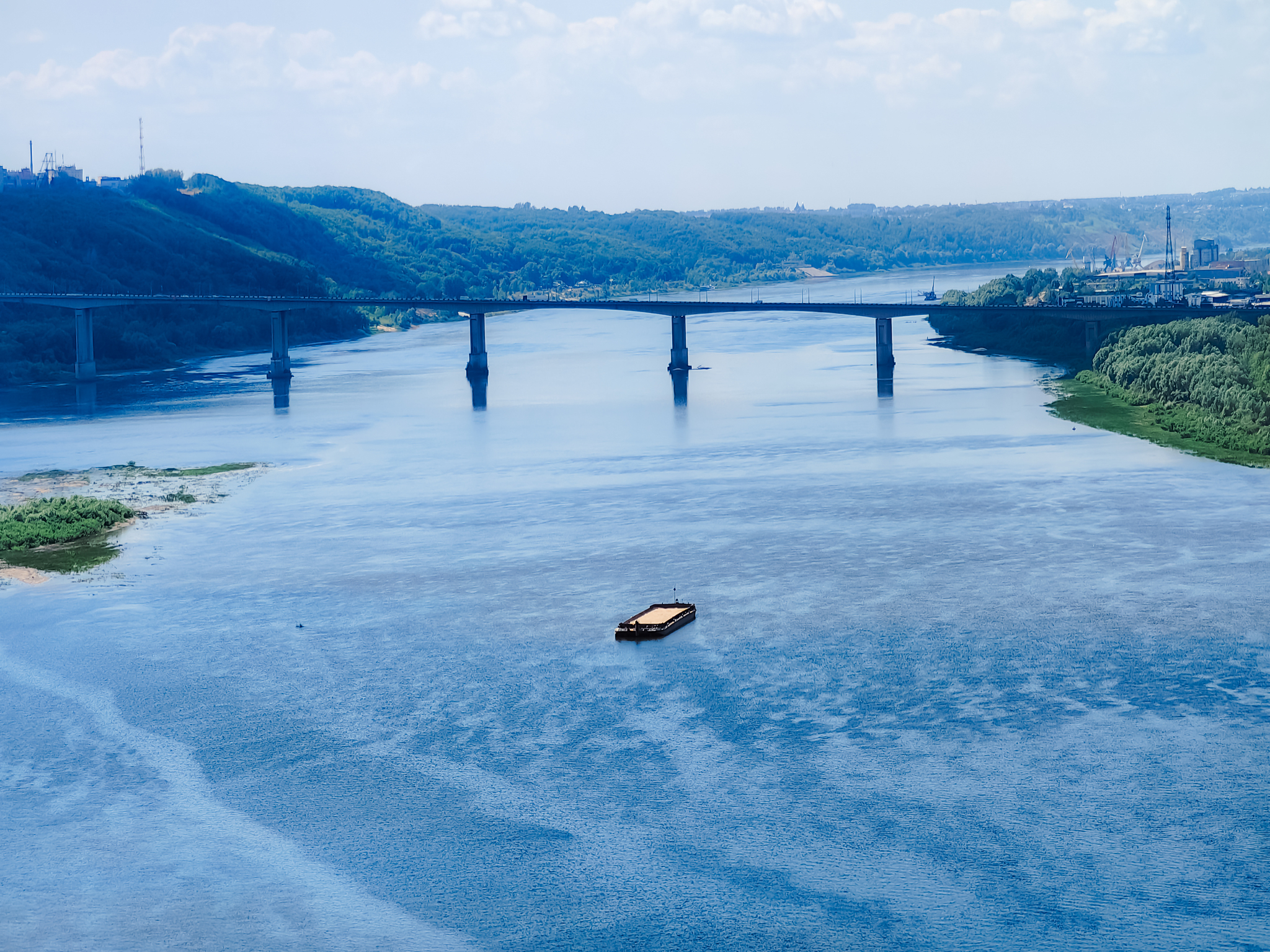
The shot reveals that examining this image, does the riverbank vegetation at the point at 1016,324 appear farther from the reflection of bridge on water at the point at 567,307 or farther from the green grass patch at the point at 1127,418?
the green grass patch at the point at 1127,418

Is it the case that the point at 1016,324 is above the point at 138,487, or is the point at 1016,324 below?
above

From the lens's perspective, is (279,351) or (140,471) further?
(279,351)

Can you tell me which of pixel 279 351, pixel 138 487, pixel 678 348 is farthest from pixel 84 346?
pixel 138 487

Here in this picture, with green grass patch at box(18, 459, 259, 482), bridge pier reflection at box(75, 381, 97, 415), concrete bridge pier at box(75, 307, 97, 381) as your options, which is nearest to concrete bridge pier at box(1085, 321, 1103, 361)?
green grass patch at box(18, 459, 259, 482)

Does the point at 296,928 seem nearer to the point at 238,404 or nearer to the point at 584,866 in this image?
the point at 584,866

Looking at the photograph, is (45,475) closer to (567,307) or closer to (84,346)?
(84,346)

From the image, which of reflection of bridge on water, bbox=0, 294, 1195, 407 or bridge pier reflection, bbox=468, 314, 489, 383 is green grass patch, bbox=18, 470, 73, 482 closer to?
reflection of bridge on water, bbox=0, 294, 1195, 407

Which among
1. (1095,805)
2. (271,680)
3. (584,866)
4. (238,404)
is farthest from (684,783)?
(238,404)
